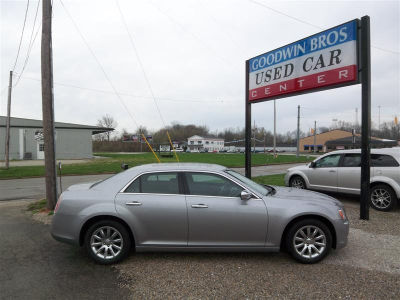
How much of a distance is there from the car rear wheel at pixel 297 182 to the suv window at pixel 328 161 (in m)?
0.71

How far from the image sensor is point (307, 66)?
7.23m

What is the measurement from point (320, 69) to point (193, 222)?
216 inches

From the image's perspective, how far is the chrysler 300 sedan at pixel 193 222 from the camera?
375 cm

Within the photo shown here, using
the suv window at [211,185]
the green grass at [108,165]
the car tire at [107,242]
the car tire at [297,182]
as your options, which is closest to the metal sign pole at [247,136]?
the car tire at [297,182]

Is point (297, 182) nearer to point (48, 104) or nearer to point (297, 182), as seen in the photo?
point (297, 182)

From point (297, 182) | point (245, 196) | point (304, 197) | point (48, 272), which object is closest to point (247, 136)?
point (297, 182)

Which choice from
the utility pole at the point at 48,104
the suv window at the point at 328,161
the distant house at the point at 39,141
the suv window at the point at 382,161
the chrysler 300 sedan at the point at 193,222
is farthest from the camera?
the distant house at the point at 39,141

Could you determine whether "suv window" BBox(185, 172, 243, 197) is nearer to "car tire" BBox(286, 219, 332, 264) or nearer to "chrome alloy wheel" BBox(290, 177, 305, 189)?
"car tire" BBox(286, 219, 332, 264)

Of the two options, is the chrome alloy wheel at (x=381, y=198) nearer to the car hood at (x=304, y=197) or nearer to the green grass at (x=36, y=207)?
the car hood at (x=304, y=197)

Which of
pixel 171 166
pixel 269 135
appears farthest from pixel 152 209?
pixel 269 135

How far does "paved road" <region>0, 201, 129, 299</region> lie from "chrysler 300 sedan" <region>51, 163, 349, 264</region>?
0.34 meters

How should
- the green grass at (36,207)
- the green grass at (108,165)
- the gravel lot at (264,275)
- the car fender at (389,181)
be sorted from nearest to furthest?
the gravel lot at (264,275) → the car fender at (389,181) → the green grass at (36,207) → the green grass at (108,165)

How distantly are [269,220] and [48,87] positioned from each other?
6.49 meters

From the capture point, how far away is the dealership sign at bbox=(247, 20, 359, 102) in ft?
20.6
